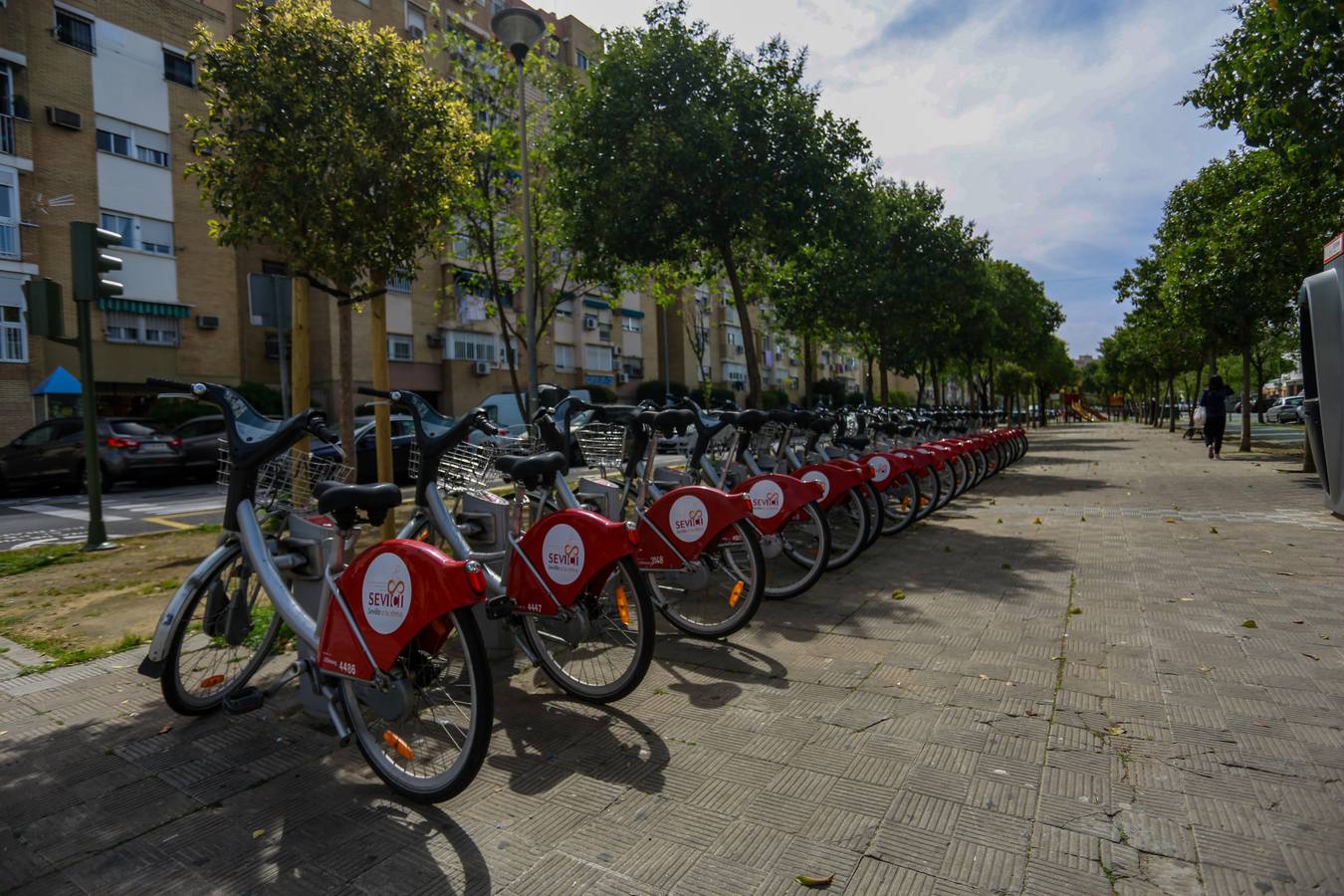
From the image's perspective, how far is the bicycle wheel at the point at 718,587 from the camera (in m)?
4.34

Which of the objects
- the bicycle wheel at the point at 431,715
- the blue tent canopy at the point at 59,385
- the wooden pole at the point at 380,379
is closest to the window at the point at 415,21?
the blue tent canopy at the point at 59,385

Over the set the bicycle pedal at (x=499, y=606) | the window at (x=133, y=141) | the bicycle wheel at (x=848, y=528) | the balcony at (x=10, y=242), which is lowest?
the bicycle wheel at (x=848, y=528)

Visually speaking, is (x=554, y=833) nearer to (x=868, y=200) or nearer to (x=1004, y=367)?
(x=868, y=200)

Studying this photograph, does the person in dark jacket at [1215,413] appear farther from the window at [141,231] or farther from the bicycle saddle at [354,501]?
the window at [141,231]

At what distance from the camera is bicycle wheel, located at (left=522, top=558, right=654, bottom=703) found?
3340 mm

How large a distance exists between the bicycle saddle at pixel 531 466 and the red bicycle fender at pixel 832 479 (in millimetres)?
2546

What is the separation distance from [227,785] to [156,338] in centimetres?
2721

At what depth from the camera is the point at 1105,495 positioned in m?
11.1

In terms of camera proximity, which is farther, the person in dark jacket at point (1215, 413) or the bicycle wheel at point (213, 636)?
the person in dark jacket at point (1215, 413)

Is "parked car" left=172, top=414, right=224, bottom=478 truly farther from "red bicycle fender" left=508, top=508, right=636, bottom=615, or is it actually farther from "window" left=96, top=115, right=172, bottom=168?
"red bicycle fender" left=508, top=508, right=636, bottom=615

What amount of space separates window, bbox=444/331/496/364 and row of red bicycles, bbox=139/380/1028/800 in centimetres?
2976

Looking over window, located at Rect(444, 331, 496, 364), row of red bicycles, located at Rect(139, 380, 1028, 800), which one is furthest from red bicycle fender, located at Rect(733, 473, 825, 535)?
window, located at Rect(444, 331, 496, 364)

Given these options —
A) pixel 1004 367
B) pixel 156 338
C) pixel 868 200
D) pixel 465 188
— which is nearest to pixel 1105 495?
pixel 868 200

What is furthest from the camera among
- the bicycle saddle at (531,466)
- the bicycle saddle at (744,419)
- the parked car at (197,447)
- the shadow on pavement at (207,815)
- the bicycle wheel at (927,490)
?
the parked car at (197,447)
